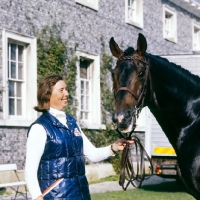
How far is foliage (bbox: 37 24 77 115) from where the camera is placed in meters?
15.5

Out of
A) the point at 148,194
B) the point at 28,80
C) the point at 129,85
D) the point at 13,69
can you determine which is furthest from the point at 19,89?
the point at 129,85

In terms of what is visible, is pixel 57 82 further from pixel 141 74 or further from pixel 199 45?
pixel 199 45

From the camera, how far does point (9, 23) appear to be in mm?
14422

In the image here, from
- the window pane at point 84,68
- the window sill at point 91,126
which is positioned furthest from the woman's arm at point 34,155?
the window pane at point 84,68

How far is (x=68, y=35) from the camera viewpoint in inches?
664

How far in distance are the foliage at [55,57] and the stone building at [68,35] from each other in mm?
216

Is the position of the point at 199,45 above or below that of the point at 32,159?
above

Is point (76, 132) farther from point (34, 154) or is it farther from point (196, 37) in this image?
point (196, 37)

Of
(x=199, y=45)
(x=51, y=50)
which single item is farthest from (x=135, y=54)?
(x=199, y=45)

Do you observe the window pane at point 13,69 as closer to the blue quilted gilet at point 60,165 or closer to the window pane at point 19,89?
the window pane at point 19,89

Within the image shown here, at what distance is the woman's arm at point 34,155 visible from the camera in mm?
4953

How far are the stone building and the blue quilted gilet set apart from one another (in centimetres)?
892

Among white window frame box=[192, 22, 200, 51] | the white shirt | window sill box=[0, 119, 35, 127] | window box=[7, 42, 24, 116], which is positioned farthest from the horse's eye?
white window frame box=[192, 22, 200, 51]

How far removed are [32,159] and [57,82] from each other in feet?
2.54
